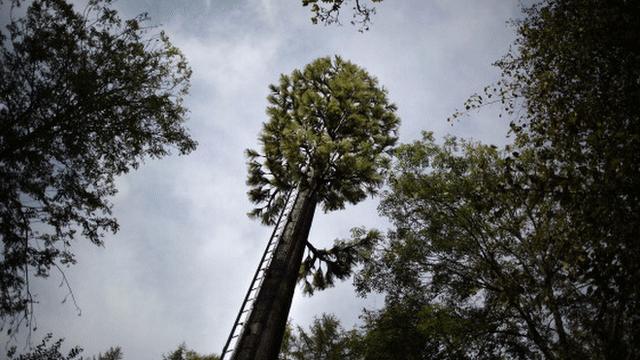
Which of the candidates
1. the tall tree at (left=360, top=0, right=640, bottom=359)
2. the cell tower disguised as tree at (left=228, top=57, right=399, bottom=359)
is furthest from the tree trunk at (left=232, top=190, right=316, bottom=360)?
the tall tree at (left=360, top=0, right=640, bottom=359)

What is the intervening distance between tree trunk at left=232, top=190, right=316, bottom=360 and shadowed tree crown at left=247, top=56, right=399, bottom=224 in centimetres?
146

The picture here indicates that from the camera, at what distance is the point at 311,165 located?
333 inches

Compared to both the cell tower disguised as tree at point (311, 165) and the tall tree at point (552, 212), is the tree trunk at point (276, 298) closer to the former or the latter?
the cell tower disguised as tree at point (311, 165)

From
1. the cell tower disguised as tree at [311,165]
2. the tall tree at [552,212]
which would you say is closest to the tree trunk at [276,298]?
the cell tower disguised as tree at [311,165]

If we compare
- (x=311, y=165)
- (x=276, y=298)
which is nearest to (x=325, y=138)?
(x=311, y=165)

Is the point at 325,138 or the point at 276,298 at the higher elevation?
the point at 325,138

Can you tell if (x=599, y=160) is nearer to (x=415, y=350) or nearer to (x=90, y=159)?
(x=415, y=350)

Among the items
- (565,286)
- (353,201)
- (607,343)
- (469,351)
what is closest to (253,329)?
(353,201)

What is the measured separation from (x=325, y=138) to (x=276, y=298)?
410 cm

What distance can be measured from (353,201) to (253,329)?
5426 mm

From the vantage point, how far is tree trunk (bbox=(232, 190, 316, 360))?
5.34m

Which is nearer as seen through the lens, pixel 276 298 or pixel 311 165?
pixel 276 298

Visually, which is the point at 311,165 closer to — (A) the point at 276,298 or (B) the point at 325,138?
(B) the point at 325,138

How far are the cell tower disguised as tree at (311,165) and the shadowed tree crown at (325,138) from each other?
26 mm
